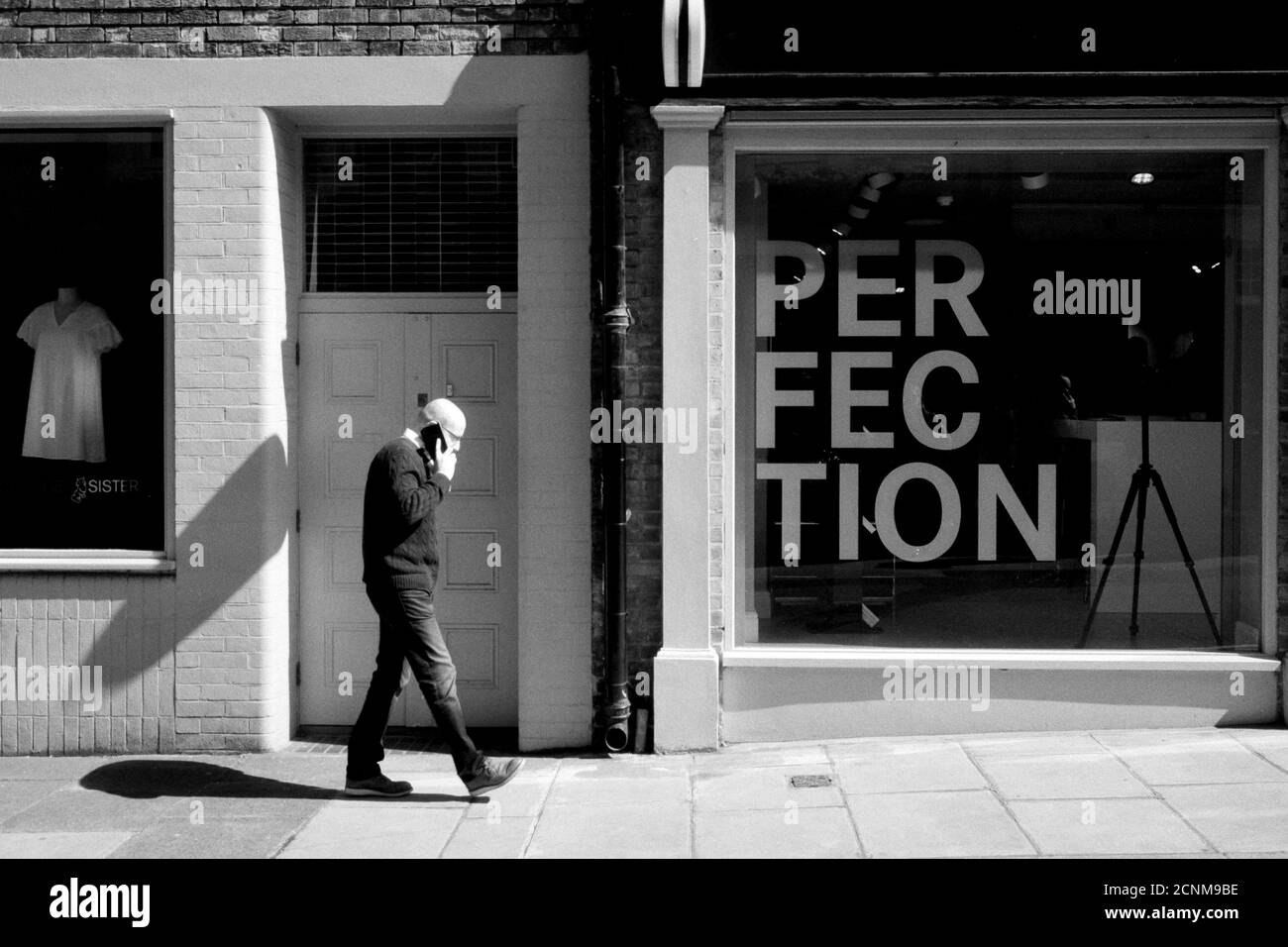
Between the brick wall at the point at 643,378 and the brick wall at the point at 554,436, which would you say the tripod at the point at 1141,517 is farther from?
the brick wall at the point at 554,436

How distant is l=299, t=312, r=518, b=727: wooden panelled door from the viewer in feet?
26.6

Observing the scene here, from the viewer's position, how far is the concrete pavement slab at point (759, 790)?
6574mm

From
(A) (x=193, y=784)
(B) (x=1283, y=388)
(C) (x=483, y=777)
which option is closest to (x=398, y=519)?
(C) (x=483, y=777)

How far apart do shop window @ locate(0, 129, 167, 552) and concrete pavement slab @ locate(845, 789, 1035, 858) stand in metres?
4.30

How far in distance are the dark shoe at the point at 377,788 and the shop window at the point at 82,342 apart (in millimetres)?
2053

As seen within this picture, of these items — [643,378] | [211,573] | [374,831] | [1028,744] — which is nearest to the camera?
[374,831]

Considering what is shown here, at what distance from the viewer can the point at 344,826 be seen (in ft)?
21.0

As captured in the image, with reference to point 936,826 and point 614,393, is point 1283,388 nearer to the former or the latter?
point 936,826

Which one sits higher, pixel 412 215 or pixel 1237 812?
pixel 412 215

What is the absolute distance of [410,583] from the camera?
6.64 m

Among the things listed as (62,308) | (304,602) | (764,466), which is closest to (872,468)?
(764,466)

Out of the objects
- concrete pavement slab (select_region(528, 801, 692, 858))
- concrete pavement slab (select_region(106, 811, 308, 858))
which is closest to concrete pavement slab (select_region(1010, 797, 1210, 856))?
concrete pavement slab (select_region(528, 801, 692, 858))

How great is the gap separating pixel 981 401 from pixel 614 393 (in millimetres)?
2091

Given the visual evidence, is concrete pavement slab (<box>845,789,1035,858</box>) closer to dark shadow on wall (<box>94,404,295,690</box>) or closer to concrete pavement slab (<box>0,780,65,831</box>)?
dark shadow on wall (<box>94,404,295,690</box>)
